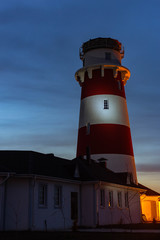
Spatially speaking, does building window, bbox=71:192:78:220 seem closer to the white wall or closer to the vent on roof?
the white wall

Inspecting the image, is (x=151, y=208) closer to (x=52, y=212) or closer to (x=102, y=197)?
(x=102, y=197)

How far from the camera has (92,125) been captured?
108 ft

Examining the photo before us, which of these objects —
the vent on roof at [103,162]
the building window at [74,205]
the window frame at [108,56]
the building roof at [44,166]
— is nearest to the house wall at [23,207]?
the building roof at [44,166]

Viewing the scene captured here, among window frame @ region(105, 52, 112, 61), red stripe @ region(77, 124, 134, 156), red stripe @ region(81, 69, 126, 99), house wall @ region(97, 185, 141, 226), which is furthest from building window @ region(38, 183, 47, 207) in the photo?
window frame @ region(105, 52, 112, 61)

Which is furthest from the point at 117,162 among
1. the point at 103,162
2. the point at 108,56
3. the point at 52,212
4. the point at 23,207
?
the point at 23,207

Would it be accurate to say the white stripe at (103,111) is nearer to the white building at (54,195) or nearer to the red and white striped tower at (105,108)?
the red and white striped tower at (105,108)

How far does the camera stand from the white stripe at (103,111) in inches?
1296

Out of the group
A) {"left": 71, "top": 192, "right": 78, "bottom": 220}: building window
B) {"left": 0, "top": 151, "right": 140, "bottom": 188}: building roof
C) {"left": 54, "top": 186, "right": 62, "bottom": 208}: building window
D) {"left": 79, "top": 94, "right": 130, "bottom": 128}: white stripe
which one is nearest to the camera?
{"left": 0, "top": 151, "right": 140, "bottom": 188}: building roof

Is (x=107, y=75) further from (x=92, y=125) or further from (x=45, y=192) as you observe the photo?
(x=45, y=192)

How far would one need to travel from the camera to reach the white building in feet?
62.0

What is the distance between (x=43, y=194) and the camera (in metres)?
20.4

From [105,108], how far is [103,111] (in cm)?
33

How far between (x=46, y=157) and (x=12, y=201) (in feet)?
19.3

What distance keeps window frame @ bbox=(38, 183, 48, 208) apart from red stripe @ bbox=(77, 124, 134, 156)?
12.3 meters
